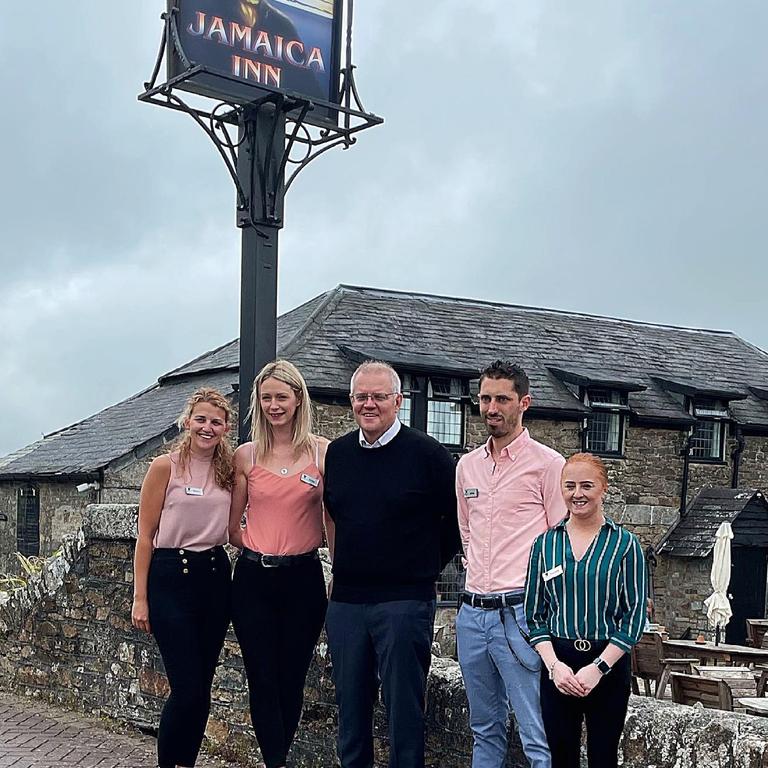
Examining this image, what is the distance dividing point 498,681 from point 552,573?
0.65 metres

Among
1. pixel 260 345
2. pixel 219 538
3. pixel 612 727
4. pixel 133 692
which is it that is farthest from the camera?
pixel 133 692

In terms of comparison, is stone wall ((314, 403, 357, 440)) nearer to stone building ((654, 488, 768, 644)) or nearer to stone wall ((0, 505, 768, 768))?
stone building ((654, 488, 768, 644))

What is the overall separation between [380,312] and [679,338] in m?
8.43

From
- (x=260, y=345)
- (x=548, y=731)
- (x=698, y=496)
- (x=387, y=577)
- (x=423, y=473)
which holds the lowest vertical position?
(x=698, y=496)

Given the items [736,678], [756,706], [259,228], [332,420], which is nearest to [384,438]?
[259,228]

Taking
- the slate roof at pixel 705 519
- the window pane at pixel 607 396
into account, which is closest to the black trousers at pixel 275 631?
the window pane at pixel 607 396

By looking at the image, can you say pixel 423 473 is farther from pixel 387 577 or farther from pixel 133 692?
pixel 133 692

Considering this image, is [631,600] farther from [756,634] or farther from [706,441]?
[706,441]

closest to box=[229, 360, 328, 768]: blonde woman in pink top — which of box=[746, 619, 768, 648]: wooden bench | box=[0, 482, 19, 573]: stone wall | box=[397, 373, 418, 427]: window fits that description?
box=[746, 619, 768, 648]: wooden bench

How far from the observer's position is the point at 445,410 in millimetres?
20250

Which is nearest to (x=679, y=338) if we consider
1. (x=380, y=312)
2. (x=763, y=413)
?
(x=763, y=413)

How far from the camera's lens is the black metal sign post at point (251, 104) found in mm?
6285

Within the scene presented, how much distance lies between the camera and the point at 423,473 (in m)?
4.49

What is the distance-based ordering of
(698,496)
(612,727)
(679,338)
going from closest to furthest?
1. (612,727)
2. (698,496)
3. (679,338)
